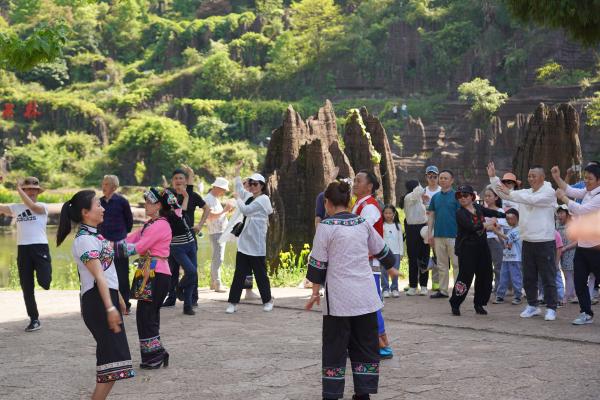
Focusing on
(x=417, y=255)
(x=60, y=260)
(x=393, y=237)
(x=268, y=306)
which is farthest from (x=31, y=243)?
(x=60, y=260)

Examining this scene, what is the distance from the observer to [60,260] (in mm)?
22188

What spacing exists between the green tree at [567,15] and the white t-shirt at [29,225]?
186 inches

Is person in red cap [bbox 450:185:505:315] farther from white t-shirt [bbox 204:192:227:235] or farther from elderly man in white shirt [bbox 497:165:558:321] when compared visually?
white t-shirt [bbox 204:192:227:235]

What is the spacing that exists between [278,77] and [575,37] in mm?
58940

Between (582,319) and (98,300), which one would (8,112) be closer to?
(582,319)

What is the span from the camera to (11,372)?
6.41 meters

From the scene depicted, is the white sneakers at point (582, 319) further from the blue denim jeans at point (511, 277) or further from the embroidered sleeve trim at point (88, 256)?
the embroidered sleeve trim at point (88, 256)

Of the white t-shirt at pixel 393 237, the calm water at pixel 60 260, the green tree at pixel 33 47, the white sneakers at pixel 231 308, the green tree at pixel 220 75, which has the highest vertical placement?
the green tree at pixel 220 75

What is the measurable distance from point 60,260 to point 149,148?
31539mm

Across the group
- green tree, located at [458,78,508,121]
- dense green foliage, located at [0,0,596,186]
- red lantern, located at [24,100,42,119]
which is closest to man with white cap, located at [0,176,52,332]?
green tree, located at [458,78,508,121]

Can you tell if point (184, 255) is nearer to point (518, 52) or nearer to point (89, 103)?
point (518, 52)

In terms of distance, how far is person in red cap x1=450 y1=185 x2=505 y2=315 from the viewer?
864 centimetres

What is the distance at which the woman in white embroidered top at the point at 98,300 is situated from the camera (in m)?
5.02

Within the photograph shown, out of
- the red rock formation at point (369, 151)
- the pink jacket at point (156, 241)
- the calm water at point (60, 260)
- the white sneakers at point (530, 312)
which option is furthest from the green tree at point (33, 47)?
the red rock formation at point (369, 151)
